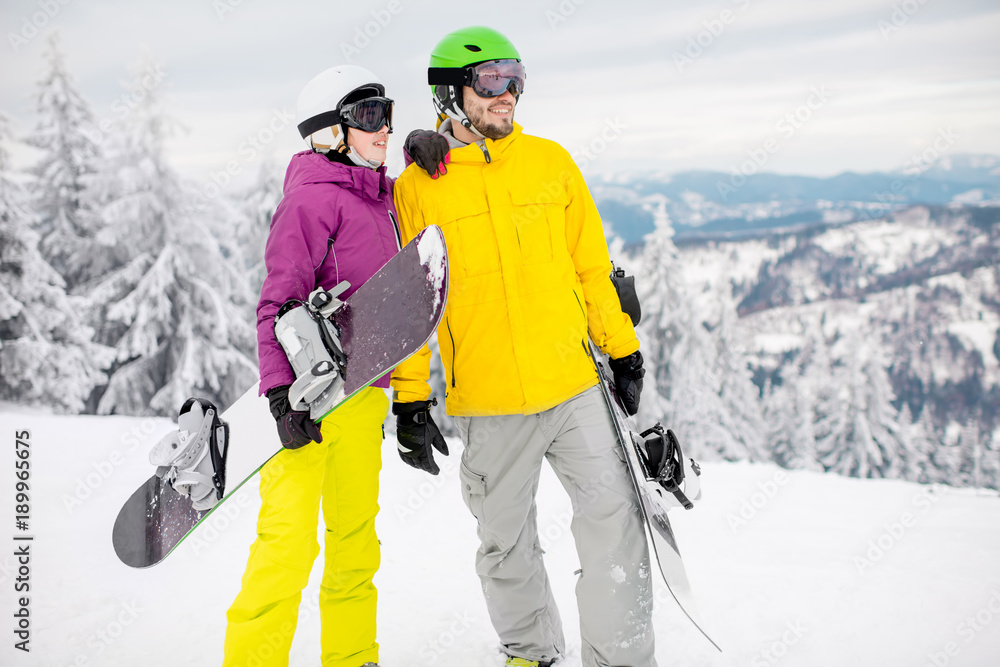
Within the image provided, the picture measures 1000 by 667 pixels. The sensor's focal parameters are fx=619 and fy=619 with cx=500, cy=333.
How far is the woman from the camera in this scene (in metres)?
2.47

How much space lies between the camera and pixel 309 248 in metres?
2.71

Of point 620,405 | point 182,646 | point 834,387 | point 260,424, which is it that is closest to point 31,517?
point 182,646

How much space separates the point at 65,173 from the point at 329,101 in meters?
19.1

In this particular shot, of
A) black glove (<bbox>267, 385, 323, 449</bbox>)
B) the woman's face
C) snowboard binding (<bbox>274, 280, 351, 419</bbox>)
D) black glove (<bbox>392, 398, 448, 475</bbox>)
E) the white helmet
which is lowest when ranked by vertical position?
black glove (<bbox>392, 398, 448, 475</bbox>)

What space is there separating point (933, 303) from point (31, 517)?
112 meters

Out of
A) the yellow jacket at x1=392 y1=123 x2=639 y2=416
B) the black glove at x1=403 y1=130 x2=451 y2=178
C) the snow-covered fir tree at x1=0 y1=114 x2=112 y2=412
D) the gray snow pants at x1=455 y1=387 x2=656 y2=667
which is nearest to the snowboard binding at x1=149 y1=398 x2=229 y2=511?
the yellow jacket at x1=392 y1=123 x2=639 y2=416

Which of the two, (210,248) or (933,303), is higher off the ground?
(210,248)

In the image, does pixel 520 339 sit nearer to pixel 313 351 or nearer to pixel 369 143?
pixel 313 351

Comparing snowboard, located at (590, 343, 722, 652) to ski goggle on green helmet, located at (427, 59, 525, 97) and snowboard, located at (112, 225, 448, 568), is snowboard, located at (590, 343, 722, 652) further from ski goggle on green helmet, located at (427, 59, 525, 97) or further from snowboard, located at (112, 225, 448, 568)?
ski goggle on green helmet, located at (427, 59, 525, 97)

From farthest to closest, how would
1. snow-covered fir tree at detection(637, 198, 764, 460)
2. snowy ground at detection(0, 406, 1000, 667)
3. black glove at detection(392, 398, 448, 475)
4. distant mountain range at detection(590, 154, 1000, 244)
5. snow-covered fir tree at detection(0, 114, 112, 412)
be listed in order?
distant mountain range at detection(590, 154, 1000, 244) → snow-covered fir tree at detection(637, 198, 764, 460) → snow-covered fir tree at detection(0, 114, 112, 412) → snowy ground at detection(0, 406, 1000, 667) → black glove at detection(392, 398, 448, 475)

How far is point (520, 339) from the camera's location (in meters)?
2.78

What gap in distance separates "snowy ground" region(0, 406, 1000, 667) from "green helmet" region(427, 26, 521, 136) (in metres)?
2.95

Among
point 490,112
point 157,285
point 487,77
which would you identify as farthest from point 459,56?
point 157,285

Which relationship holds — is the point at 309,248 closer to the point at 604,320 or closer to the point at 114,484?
the point at 604,320
